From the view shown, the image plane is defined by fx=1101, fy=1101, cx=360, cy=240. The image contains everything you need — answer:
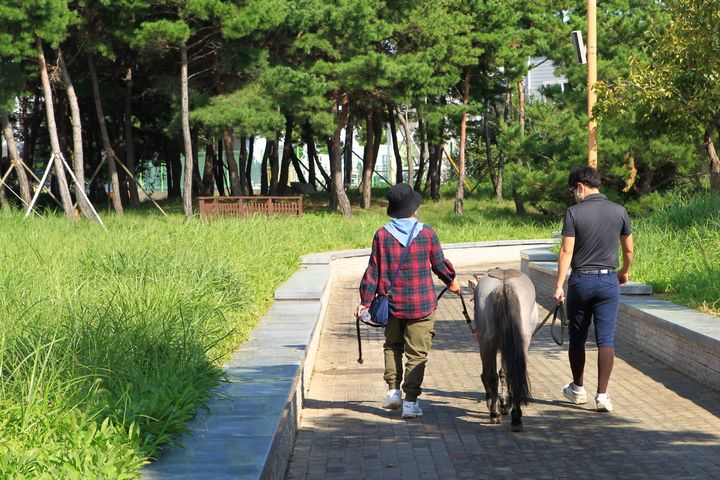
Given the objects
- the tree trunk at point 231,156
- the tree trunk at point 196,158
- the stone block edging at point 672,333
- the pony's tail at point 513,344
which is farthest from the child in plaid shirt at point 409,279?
the tree trunk at point 196,158

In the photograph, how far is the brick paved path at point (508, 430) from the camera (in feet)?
21.7

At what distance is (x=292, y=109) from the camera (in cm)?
3556

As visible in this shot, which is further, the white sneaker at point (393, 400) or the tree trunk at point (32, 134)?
the tree trunk at point (32, 134)

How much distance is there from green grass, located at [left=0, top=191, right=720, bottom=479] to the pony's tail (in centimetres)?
195

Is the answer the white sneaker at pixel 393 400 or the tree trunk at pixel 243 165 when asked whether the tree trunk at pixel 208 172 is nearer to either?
the tree trunk at pixel 243 165

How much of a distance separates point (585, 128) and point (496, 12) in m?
9.86

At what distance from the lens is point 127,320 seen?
26.0ft

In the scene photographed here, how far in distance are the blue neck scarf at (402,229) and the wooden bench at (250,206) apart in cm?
2513

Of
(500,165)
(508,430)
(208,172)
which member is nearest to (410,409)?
(508,430)

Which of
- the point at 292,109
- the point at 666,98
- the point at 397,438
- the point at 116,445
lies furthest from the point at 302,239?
the point at 116,445

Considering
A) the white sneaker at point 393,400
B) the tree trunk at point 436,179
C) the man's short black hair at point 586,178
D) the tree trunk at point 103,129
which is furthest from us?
the tree trunk at point 436,179

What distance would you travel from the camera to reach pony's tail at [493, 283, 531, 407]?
7441 millimetres

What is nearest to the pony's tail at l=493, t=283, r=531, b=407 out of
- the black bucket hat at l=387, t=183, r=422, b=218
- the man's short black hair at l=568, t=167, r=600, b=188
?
the black bucket hat at l=387, t=183, r=422, b=218

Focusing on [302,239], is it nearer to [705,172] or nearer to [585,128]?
[585,128]
